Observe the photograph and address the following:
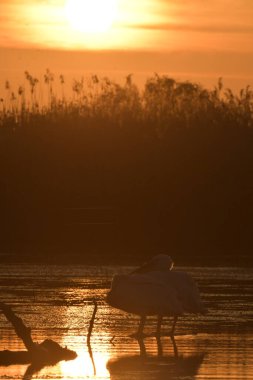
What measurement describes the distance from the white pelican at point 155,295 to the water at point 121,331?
262mm

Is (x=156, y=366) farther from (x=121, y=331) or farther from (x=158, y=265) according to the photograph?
(x=158, y=265)

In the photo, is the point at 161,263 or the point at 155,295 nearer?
the point at 155,295

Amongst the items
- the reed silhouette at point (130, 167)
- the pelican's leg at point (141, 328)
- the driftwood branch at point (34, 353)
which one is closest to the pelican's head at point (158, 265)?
the pelican's leg at point (141, 328)

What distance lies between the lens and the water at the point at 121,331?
12164 mm

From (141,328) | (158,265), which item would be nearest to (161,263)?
(158,265)

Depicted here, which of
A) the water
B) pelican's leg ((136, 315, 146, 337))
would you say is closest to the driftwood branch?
the water

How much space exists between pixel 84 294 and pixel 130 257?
268 inches

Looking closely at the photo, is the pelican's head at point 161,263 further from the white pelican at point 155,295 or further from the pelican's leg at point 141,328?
the pelican's leg at point 141,328

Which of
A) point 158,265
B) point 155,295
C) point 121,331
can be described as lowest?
point 121,331

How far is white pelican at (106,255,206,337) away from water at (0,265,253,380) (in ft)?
0.86

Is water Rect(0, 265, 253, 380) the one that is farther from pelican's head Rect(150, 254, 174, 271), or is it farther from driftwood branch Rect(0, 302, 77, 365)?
pelican's head Rect(150, 254, 174, 271)

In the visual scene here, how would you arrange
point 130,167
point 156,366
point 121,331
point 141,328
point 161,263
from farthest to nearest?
1. point 130,167
2. point 161,263
3. point 121,331
4. point 141,328
5. point 156,366

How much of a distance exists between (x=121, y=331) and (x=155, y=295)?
59cm

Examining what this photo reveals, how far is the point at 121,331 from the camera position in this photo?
14969 mm
